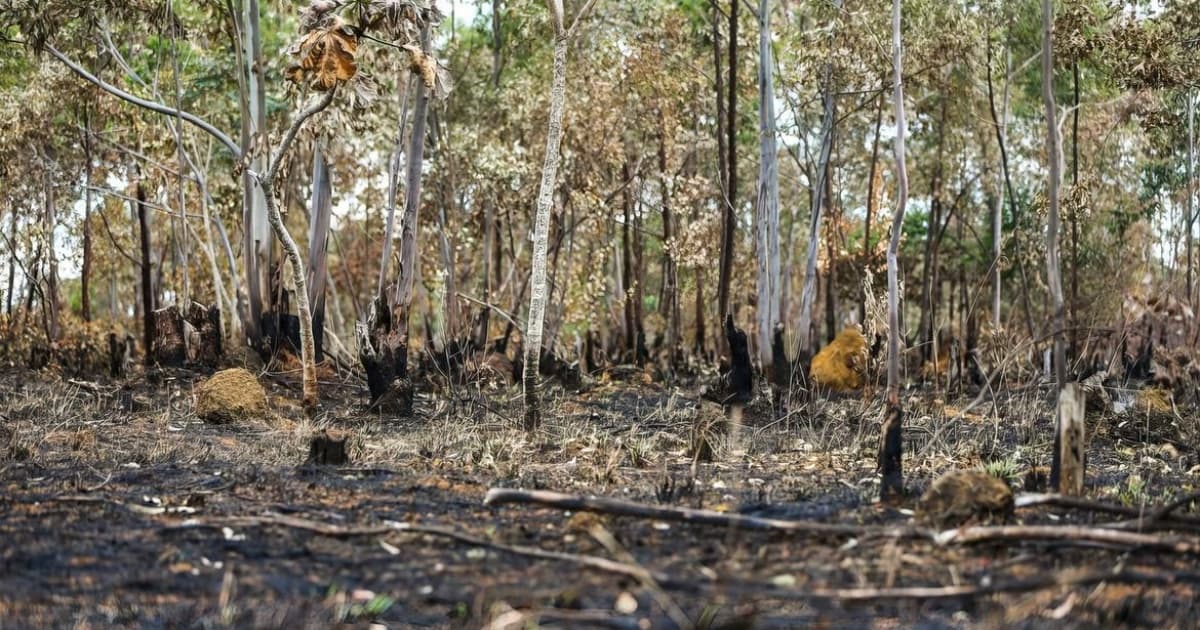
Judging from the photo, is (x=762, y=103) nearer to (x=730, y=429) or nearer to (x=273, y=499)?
(x=730, y=429)

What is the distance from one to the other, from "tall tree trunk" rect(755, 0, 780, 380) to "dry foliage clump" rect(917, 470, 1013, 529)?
9.24m

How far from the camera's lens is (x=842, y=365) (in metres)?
16.7

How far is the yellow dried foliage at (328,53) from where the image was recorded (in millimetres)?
8477

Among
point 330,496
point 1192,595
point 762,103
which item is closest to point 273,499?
point 330,496

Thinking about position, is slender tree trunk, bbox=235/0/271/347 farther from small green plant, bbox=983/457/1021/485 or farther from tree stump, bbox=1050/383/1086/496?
Result: tree stump, bbox=1050/383/1086/496

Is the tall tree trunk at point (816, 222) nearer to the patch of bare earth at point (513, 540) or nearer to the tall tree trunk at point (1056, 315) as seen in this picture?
the patch of bare earth at point (513, 540)

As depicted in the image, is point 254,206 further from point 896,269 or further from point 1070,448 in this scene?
point 1070,448

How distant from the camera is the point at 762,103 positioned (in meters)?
15.8

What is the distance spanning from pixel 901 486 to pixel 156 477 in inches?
159

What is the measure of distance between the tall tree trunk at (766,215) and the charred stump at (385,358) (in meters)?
4.64

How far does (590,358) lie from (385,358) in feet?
25.5

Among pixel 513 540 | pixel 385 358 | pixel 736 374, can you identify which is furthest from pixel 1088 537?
pixel 385 358

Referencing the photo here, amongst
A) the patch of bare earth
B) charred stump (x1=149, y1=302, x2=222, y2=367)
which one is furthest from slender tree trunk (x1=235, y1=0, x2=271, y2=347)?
the patch of bare earth

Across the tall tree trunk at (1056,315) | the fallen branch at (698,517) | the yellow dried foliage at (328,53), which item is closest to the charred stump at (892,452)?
the tall tree trunk at (1056,315)
